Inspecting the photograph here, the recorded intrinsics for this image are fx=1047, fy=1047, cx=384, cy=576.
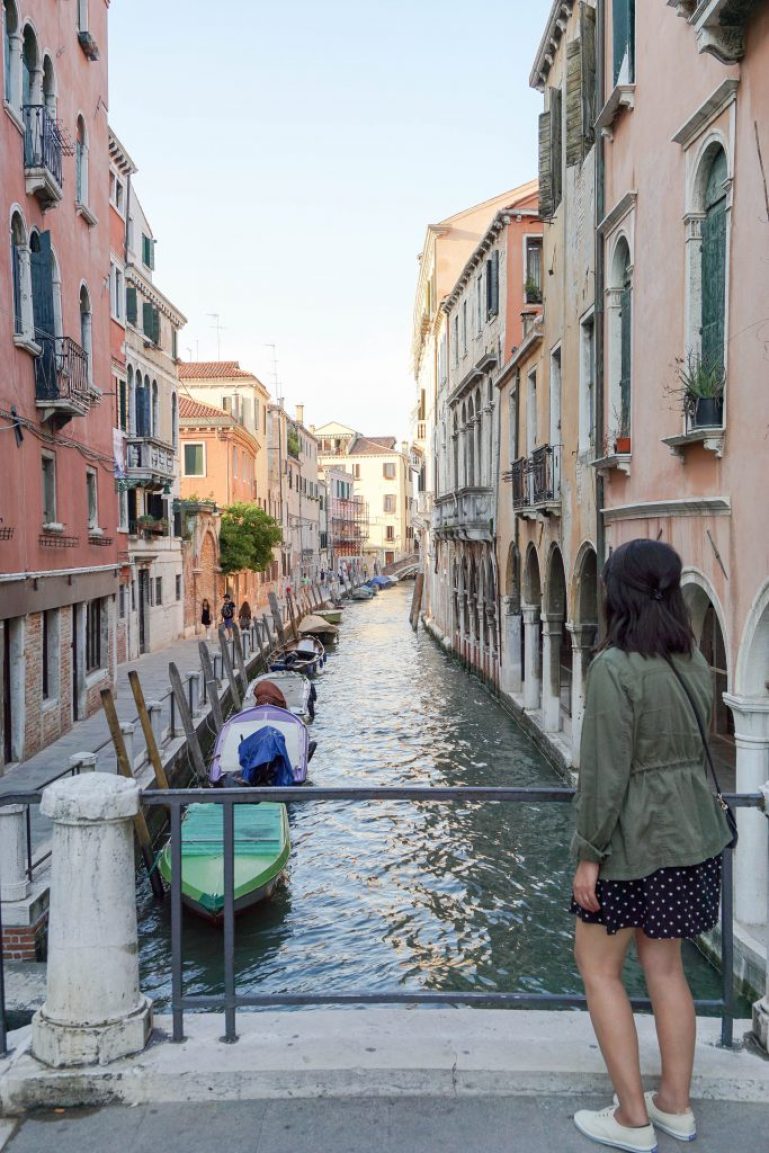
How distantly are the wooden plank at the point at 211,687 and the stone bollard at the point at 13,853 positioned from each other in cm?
823

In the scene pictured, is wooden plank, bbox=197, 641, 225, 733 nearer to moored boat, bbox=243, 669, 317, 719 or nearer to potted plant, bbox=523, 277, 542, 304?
moored boat, bbox=243, 669, 317, 719

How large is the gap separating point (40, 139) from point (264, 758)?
7850 millimetres

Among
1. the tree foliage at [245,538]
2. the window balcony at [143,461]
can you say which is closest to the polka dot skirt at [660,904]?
the window balcony at [143,461]

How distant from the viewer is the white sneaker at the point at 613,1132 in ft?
8.68

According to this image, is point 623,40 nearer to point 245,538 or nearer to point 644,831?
point 644,831

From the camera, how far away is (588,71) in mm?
11570

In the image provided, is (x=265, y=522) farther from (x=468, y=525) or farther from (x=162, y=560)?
(x=468, y=525)

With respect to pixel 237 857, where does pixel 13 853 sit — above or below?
above

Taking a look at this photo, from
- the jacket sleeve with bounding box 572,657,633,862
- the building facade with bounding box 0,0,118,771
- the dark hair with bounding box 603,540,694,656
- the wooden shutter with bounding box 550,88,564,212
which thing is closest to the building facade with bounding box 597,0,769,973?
the wooden shutter with bounding box 550,88,564,212

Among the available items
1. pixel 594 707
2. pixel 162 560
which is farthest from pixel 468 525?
pixel 594 707

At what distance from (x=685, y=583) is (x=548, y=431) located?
7.00 m

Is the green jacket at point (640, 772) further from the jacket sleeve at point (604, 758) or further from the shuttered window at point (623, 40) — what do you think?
the shuttered window at point (623, 40)

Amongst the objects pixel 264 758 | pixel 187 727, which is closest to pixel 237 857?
pixel 264 758

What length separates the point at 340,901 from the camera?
32.0ft
